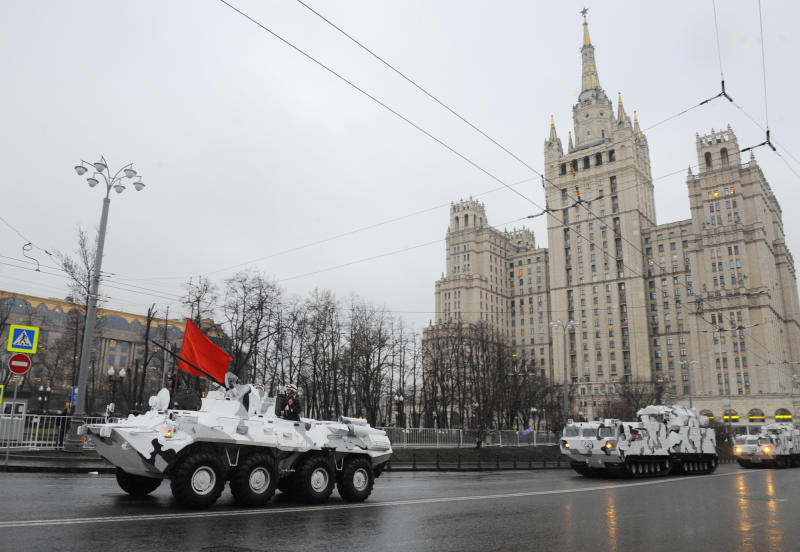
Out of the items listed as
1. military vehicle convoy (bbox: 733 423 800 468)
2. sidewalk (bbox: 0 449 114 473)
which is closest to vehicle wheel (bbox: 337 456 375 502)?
sidewalk (bbox: 0 449 114 473)

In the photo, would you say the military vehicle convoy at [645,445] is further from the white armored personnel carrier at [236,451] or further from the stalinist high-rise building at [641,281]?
the stalinist high-rise building at [641,281]

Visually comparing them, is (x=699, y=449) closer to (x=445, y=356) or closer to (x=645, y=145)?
(x=445, y=356)

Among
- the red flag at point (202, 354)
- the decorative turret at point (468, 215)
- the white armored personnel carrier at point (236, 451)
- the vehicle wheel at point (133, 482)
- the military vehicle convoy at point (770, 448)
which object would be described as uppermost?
the decorative turret at point (468, 215)

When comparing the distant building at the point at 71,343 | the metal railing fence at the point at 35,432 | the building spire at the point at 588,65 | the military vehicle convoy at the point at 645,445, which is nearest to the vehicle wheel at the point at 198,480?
the metal railing fence at the point at 35,432

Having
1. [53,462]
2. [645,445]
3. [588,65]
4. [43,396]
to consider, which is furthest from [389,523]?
[588,65]

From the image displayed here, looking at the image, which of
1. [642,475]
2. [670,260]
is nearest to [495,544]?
[642,475]

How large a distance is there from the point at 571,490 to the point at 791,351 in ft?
393

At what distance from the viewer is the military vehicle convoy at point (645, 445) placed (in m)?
22.1

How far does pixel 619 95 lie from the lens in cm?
12525

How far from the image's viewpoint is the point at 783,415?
89.6 metres

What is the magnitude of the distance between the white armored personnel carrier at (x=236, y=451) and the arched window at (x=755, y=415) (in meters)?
99.8

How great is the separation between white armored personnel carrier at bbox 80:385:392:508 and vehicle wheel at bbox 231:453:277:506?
0.02 m

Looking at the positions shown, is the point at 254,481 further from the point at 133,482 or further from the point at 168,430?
the point at 133,482

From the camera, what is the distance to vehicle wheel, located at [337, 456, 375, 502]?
1148 centimetres
